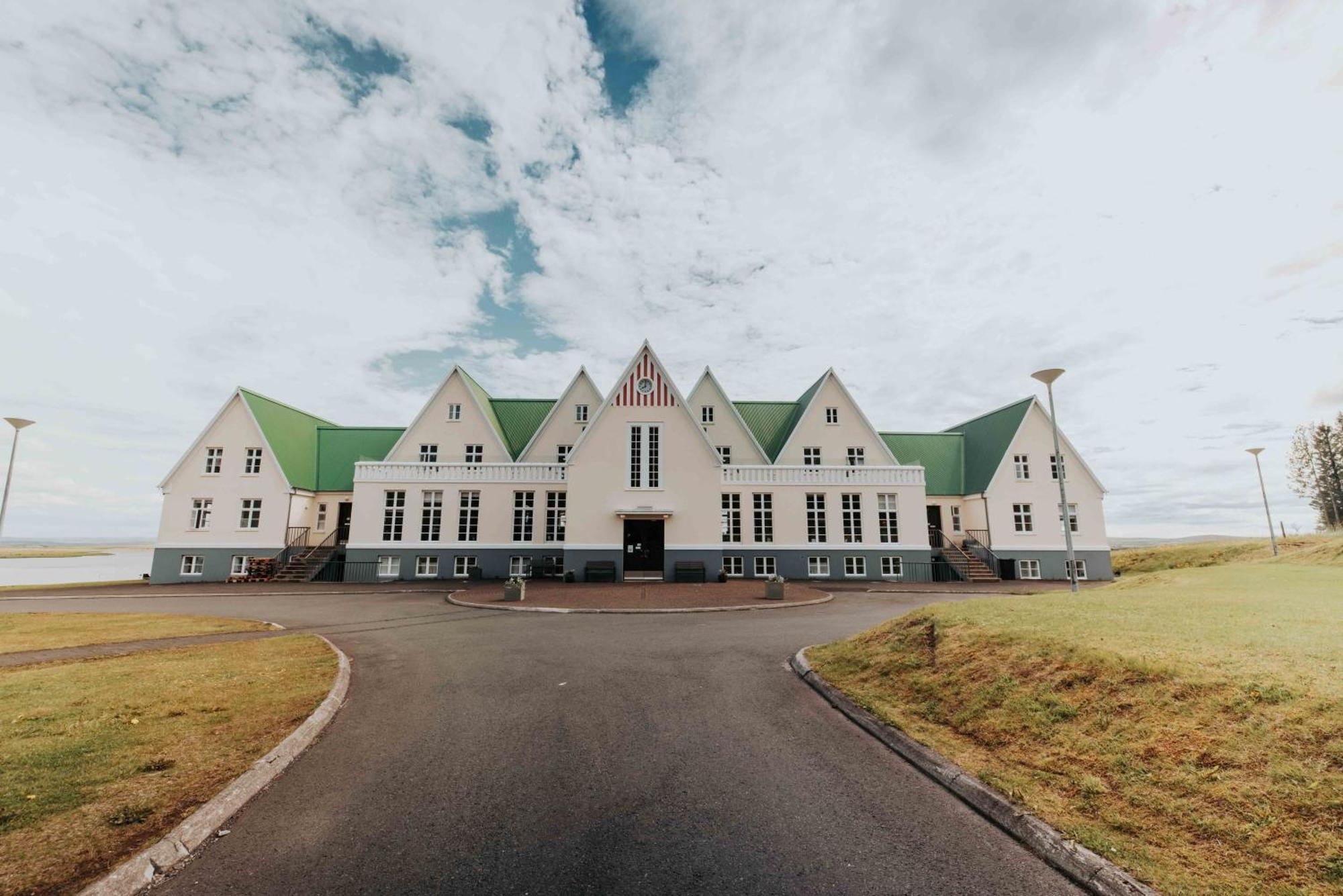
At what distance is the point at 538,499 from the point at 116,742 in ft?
87.9

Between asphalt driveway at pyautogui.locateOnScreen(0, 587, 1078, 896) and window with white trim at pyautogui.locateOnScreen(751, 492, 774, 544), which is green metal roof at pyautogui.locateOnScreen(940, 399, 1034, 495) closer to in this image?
window with white trim at pyautogui.locateOnScreen(751, 492, 774, 544)

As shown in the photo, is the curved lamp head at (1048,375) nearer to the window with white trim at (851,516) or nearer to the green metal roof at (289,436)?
the window with white trim at (851,516)

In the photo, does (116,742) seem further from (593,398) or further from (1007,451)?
(1007,451)

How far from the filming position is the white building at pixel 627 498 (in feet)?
103

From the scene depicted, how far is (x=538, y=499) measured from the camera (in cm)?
3359

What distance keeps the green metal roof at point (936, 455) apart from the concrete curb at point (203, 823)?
37.2m

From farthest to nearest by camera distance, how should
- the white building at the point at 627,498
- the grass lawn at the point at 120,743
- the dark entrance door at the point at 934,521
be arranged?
the dark entrance door at the point at 934,521 < the white building at the point at 627,498 < the grass lawn at the point at 120,743

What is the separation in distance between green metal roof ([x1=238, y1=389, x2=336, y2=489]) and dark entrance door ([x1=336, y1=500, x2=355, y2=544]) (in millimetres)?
2320

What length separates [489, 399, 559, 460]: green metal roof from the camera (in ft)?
126

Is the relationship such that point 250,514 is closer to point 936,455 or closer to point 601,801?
point 601,801

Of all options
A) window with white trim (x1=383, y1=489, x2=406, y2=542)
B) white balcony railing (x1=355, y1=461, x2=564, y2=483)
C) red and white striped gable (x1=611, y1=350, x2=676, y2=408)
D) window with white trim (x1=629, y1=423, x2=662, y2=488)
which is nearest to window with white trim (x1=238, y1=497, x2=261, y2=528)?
white balcony railing (x1=355, y1=461, x2=564, y2=483)

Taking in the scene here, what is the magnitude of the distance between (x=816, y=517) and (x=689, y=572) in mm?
8946

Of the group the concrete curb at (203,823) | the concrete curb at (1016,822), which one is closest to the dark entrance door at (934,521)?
the concrete curb at (1016,822)

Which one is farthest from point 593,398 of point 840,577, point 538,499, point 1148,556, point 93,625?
point 1148,556
